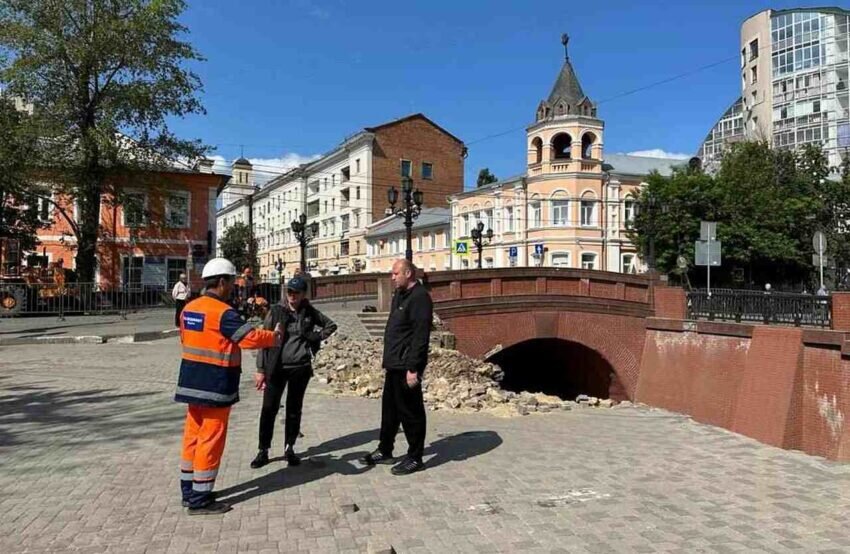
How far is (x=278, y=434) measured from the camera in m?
7.17

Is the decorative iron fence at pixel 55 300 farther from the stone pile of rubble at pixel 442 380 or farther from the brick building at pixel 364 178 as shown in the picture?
the brick building at pixel 364 178

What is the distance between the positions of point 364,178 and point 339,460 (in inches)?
2442

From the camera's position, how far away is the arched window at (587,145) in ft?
155

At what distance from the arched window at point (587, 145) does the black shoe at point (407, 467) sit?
44393 millimetres

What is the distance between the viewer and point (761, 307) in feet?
51.3

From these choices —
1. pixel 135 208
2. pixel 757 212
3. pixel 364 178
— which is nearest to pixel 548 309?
pixel 135 208

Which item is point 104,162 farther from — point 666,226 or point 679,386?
point 666,226

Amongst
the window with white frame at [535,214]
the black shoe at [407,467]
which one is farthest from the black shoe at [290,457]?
the window with white frame at [535,214]

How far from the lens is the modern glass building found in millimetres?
50469

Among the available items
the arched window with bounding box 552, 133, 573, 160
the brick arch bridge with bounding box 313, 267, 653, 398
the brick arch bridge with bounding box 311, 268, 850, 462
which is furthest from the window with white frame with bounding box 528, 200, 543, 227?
the brick arch bridge with bounding box 313, 267, 653, 398

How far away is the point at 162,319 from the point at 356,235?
46.2 metres

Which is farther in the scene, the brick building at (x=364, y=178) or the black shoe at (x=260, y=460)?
the brick building at (x=364, y=178)

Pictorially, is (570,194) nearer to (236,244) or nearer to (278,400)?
(236,244)

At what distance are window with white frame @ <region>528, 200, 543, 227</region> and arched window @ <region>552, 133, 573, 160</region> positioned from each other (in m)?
3.76
